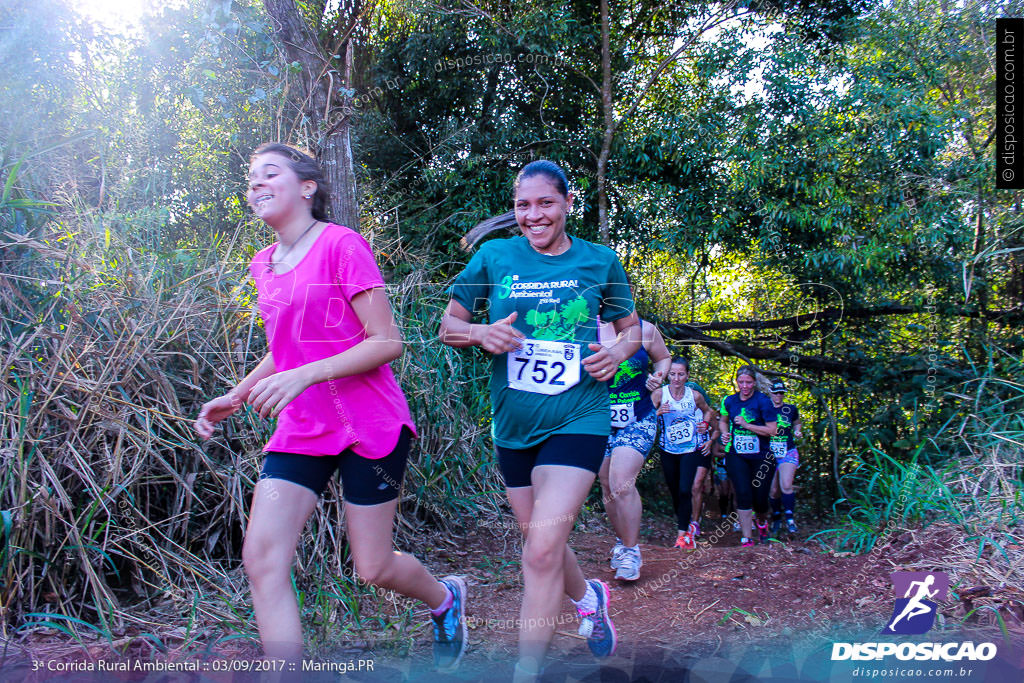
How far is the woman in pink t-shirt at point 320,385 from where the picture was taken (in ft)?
8.15

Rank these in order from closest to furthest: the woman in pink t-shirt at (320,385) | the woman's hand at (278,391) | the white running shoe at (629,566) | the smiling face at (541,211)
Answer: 1. the woman's hand at (278,391)
2. the woman in pink t-shirt at (320,385)
3. the smiling face at (541,211)
4. the white running shoe at (629,566)

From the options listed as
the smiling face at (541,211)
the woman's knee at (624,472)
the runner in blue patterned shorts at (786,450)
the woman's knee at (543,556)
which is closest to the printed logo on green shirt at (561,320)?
the smiling face at (541,211)

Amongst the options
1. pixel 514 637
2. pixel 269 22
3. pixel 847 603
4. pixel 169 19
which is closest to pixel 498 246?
pixel 514 637

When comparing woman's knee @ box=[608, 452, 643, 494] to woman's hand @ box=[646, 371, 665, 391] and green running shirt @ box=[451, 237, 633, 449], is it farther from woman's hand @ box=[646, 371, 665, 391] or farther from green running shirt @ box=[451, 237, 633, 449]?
green running shirt @ box=[451, 237, 633, 449]

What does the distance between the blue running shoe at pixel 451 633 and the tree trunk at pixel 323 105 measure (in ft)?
10.9

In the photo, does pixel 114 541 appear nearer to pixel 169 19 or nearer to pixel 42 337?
pixel 42 337

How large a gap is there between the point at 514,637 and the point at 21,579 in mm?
2398

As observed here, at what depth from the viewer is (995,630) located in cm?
333

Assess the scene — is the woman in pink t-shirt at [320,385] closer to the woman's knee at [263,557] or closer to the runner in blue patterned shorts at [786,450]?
the woman's knee at [263,557]

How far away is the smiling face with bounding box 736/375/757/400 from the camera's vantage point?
694 centimetres

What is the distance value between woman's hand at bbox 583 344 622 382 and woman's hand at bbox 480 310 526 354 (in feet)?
0.90

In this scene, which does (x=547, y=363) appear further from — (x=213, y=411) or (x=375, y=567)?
(x=213, y=411)

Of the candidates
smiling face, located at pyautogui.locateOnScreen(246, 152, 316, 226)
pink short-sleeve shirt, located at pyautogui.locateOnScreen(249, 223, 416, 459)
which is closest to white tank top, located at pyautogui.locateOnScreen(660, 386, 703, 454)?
pink short-sleeve shirt, located at pyautogui.locateOnScreen(249, 223, 416, 459)

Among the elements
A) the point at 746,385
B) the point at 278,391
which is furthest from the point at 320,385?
the point at 746,385
